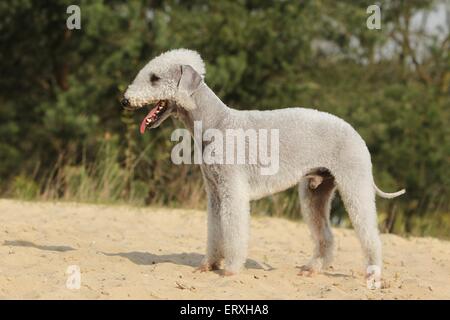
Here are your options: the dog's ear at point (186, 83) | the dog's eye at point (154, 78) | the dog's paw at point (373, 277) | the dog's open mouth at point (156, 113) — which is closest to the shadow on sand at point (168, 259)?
the dog's paw at point (373, 277)

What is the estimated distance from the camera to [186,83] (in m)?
5.90

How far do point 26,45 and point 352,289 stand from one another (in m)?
14.2

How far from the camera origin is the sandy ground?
5.33 m

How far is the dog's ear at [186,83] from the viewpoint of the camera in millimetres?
5887

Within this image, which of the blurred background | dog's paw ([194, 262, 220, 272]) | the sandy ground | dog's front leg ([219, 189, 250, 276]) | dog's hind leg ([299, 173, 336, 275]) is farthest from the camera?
the blurred background

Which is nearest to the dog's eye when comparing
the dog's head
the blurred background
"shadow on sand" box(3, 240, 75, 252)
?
the dog's head

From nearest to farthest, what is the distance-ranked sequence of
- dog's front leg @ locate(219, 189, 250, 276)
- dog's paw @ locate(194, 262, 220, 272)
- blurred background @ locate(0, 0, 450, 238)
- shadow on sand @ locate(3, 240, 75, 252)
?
dog's front leg @ locate(219, 189, 250, 276)
dog's paw @ locate(194, 262, 220, 272)
shadow on sand @ locate(3, 240, 75, 252)
blurred background @ locate(0, 0, 450, 238)

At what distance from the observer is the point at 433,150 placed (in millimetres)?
17562

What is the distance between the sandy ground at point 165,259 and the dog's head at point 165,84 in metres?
1.27

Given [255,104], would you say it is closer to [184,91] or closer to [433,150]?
[433,150]

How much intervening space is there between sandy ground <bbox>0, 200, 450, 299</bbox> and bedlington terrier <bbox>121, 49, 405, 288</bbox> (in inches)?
15.7

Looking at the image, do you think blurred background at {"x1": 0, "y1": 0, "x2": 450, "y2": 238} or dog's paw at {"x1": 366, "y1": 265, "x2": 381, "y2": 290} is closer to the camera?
dog's paw at {"x1": 366, "y1": 265, "x2": 381, "y2": 290}

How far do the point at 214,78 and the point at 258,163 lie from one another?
31.7ft

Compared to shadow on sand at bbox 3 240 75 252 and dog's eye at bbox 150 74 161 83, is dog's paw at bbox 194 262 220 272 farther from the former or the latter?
dog's eye at bbox 150 74 161 83
